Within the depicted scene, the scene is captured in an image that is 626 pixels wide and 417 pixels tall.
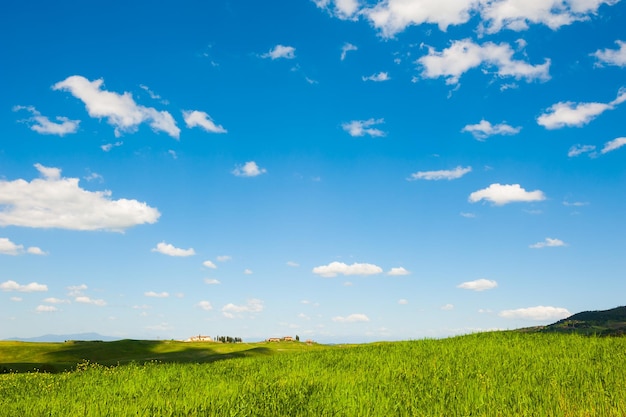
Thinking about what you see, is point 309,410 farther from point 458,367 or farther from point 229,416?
point 458,367

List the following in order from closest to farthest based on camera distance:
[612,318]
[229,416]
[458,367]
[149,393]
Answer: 1. [229,416]
2. [149,393]
3. [458,367]
4. [612,318]

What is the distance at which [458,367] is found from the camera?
46.1 ft

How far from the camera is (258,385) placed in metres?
12.6

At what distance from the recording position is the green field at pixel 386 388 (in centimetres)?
891

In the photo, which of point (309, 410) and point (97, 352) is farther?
point (97, 352)

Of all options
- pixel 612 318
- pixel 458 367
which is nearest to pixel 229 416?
pixel 458 367

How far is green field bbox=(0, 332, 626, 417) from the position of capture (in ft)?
29.2

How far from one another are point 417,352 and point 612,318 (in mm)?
199719

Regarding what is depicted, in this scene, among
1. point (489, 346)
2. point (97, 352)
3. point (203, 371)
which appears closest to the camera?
point (203, 371)

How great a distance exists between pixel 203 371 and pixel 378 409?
10308mm

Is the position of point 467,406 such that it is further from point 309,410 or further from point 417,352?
point 417,352

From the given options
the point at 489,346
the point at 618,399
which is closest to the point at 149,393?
the point at 618,399

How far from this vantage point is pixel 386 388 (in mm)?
11047

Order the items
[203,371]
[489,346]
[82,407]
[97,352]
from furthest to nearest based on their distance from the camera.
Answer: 1. [97,352]
2. [489,346]
3. [203,371]
4. [82,407]
